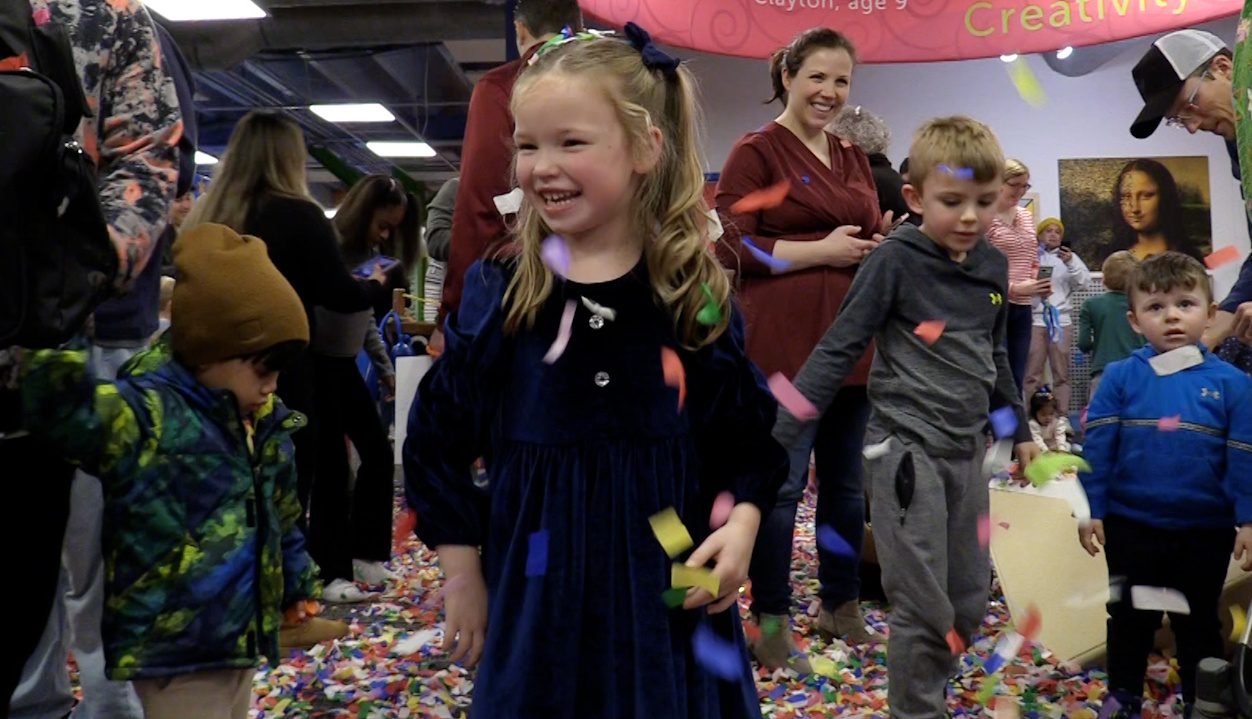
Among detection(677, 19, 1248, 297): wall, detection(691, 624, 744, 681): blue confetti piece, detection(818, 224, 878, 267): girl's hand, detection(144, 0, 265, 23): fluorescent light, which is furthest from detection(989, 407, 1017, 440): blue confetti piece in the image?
detection(144, 0, 265, 23): fluorescent light

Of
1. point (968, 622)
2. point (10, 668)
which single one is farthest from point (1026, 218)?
point (10, 668)

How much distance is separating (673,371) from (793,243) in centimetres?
146

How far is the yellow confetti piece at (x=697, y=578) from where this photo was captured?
1334 millimetres

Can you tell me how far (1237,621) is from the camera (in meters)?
2.57

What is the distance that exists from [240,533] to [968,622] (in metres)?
1.41

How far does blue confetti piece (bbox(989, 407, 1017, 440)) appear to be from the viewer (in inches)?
95.1

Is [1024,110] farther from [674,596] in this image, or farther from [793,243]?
[674,596]

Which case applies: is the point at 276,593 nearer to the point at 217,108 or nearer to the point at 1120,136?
the point at 1120,136

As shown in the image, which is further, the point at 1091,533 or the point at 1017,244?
the point at 1017,244

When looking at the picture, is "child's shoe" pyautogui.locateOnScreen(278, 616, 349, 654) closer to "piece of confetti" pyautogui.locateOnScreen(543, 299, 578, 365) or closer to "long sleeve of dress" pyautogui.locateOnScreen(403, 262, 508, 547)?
"long sleeve of dress" pyautogui.locateOnScreen(403, 262, 508, 547)

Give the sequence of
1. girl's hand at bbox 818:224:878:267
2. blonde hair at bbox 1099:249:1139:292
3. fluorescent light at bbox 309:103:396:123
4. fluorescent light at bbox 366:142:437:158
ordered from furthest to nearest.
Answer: fluorescent light at bbox 366:142:437:158 → fluorescent light at bbox 309:103:396:123 → blonde hair at bbox 1099:249:1139:292 → girl's hand at bbox 818:224:878:267

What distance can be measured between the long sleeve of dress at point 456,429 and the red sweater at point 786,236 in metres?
1.45

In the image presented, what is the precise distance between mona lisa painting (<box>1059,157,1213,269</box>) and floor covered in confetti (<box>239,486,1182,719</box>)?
225 inches

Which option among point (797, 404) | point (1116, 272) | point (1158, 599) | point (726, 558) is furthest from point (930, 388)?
point (1116, 272)
